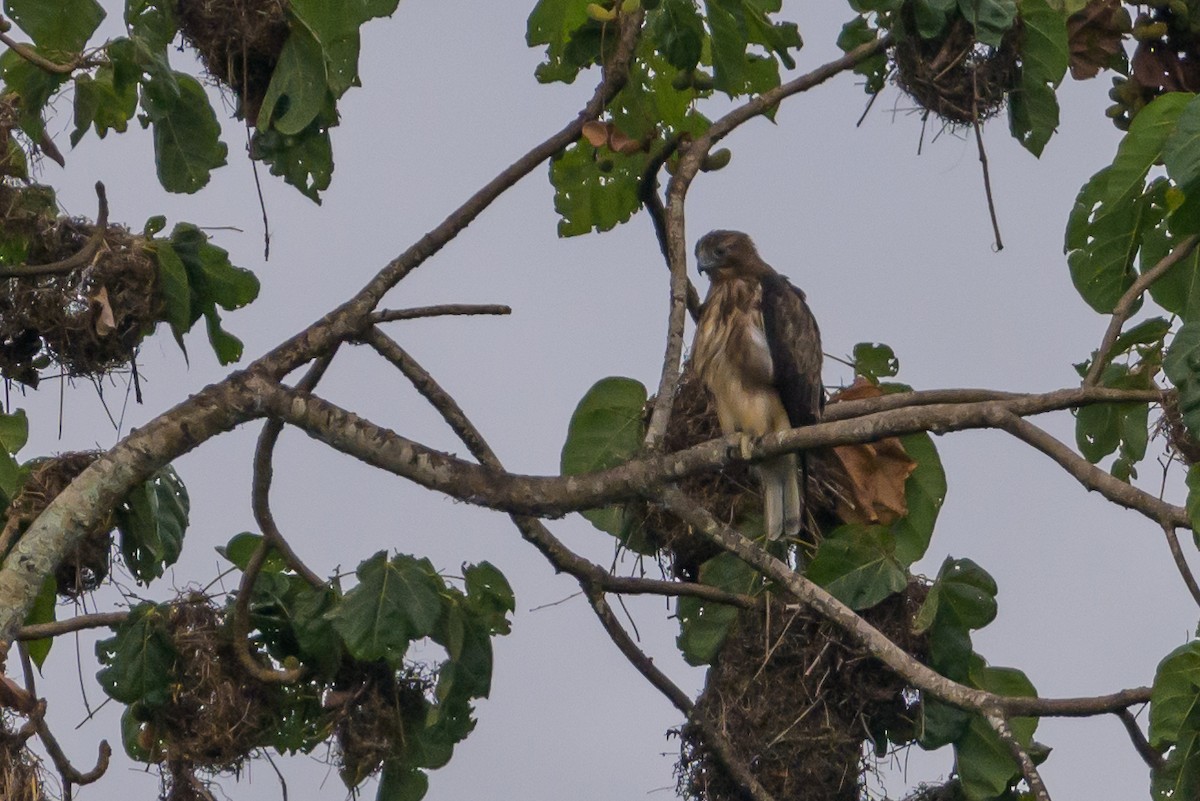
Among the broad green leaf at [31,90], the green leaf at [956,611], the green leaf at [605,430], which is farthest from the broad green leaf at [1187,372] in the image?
the broad green leaf at [31,90]

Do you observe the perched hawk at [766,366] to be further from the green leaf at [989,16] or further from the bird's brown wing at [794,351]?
the green leaf at [989,16]

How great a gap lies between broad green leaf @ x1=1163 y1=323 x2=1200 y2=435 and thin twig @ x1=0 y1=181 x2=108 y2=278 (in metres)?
3.35

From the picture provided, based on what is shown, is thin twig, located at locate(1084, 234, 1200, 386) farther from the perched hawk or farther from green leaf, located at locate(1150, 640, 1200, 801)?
the perched hawk

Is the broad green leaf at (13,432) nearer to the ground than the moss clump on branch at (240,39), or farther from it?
nearer to the ground

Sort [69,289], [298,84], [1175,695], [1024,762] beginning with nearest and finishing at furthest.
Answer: [1024,762], [1175,695], [298,84], [69,289]

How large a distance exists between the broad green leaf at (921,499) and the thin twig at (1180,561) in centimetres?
185

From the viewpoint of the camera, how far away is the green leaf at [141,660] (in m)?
5.27

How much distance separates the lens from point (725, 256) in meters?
7.16

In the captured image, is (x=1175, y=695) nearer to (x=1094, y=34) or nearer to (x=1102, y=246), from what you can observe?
(x=1102, y=246)

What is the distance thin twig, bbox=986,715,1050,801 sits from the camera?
Result: 3820 mm

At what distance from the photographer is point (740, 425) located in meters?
6.43

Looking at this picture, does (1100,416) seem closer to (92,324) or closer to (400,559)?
(400,559)

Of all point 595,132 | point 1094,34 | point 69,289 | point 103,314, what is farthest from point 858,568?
point 69,289

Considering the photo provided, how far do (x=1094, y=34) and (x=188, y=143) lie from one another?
3.41 meters
